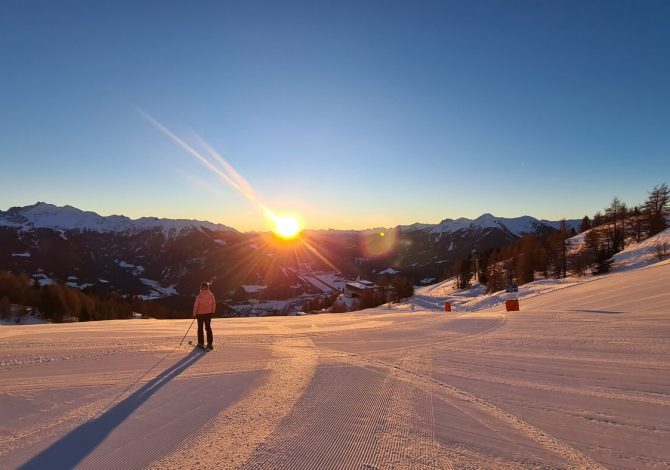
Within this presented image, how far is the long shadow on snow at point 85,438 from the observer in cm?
397

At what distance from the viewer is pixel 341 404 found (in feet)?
19.3

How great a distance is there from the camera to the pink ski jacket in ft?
38.5

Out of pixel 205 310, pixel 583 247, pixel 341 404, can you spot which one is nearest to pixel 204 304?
pixel 205 310

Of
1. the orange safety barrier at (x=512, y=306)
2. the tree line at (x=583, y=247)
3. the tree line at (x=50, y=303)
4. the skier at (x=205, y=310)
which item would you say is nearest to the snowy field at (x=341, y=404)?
the skier at (x=205, y=310)

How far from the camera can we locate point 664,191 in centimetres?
8219

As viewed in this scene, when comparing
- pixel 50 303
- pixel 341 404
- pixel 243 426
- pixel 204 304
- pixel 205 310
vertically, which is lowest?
pixel 50 303

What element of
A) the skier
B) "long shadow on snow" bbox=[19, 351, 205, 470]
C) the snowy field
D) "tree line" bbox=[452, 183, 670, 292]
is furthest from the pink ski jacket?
"tree line" bbox=[452, 183, 670, 292]

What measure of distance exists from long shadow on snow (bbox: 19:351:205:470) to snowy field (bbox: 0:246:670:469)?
0.08ft

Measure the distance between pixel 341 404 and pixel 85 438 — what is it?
3210 mm

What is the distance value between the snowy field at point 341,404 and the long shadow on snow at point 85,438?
2 cm

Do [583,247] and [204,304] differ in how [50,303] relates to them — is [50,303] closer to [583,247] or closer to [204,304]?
[204,304]

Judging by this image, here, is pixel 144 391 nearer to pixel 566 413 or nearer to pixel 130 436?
pixel 130 436

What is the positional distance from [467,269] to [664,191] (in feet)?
145

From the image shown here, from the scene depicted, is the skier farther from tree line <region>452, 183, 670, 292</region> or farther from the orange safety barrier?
tree line <region>452, 183, 670, 292</region>
